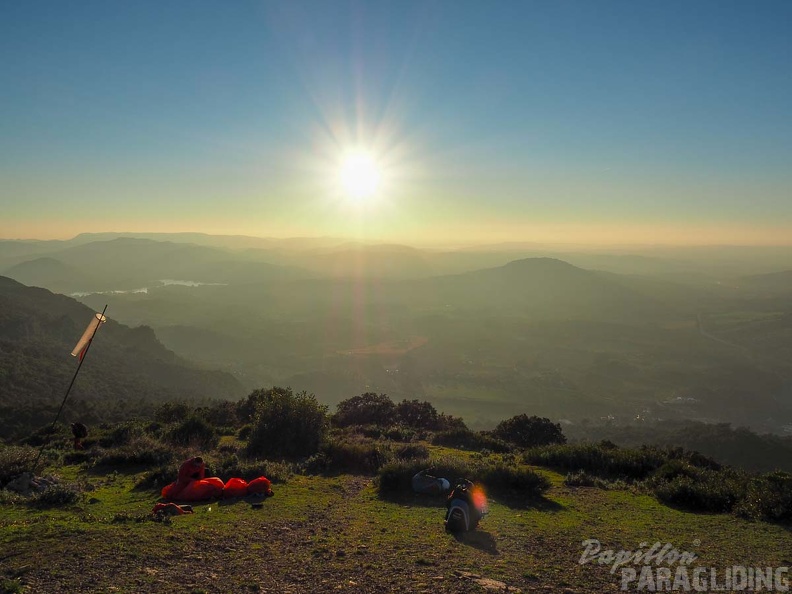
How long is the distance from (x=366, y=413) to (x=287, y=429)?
7533 millimetres

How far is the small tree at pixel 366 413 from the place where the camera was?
19578 mm

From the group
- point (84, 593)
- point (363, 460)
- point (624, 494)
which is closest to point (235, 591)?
point (84, 593)

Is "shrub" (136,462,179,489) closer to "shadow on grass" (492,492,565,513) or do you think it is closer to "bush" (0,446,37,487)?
"bush" (0,446,37,487)

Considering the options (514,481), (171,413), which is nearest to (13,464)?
(171,413)

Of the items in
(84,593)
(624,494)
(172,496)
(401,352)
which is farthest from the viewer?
(401,352)

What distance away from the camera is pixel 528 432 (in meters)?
18.1

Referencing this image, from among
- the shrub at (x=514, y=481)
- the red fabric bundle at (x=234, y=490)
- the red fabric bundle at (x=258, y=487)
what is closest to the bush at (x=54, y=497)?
the red fabric bundle at (x=234, y=490)

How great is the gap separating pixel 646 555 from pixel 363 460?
7.14m

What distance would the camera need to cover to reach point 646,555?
18.9ft

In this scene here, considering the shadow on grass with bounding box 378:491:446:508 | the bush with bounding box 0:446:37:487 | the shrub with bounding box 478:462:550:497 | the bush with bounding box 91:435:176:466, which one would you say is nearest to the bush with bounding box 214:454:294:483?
the bush with bounding box 91:435:176:466

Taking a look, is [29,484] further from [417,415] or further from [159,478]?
[417,415]

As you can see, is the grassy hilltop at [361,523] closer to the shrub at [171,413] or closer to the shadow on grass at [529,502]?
the shadow on grass at [529,502]

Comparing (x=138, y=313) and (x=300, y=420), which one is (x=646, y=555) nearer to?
(x=300, y=420)

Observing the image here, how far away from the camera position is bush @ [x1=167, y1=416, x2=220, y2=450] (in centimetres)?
1325
